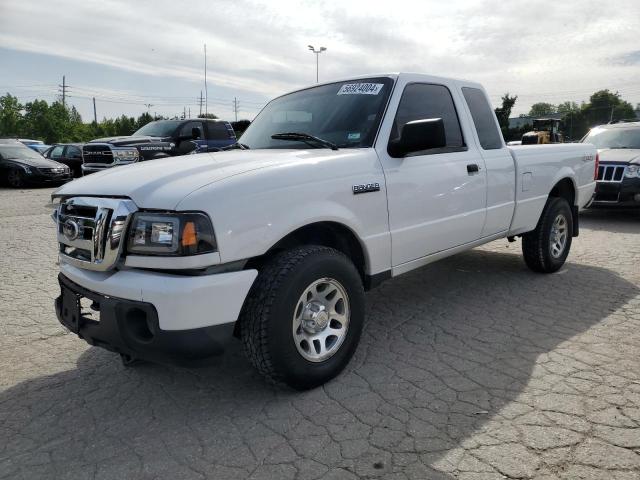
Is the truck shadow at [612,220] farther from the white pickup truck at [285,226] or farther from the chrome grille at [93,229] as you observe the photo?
the chrome grille at [93,229]

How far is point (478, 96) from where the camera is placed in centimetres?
467

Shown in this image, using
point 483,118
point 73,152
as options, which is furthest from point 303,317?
point 73,152

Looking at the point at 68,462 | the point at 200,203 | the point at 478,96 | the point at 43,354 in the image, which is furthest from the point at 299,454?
the point at 478,96

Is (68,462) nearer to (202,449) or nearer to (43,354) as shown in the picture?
(202,449)

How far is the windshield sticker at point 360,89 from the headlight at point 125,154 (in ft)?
31.1

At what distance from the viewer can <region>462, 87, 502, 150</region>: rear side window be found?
14.7ft

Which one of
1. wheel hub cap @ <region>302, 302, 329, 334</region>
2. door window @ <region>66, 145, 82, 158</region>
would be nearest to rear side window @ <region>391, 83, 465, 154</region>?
wheel hub cap @ <region>302, 302, 329, 334</region>

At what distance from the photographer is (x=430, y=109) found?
13.2ft

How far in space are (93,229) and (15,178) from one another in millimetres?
17451

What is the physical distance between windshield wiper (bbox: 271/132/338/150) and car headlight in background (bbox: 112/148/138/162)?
9.42 metres

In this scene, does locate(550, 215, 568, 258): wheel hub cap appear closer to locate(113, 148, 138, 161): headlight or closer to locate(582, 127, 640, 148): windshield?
locate(582, 127, 640, 148): windshield

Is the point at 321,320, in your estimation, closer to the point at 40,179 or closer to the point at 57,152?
the point at 40,179

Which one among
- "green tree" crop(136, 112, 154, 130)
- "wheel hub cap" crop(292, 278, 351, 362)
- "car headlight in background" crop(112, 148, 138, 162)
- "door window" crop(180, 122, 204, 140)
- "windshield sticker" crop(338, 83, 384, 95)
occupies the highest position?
"green tree" crop(136, 112, 154, 130)

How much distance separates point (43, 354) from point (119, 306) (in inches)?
62.9
